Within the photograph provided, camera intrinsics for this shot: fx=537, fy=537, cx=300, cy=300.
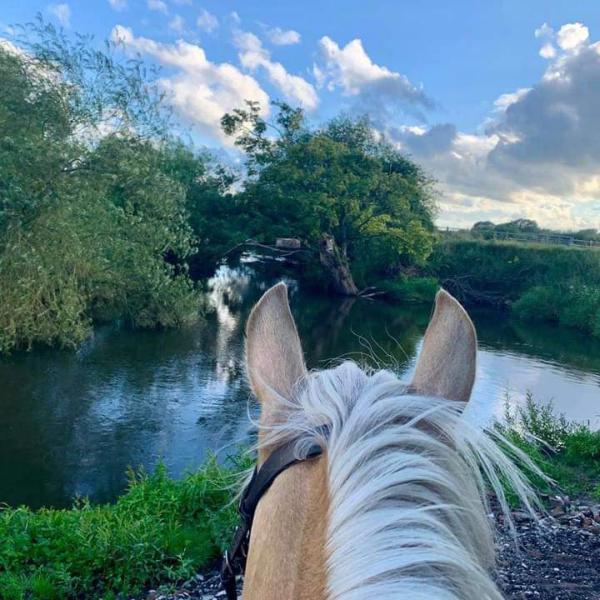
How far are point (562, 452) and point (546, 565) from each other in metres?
3.13

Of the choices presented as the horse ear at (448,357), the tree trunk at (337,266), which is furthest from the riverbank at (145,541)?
the tree trunk at (337,266)

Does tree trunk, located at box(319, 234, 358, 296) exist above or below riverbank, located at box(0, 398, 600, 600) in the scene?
above

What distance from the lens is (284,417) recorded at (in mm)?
1061

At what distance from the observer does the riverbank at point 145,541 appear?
358 centimetres

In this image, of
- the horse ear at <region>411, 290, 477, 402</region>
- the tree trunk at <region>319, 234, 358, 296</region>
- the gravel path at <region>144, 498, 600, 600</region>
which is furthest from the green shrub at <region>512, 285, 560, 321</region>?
the horse ear at <region>411, 290, 477, 402</region>

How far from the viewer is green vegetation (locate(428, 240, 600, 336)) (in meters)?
24.8

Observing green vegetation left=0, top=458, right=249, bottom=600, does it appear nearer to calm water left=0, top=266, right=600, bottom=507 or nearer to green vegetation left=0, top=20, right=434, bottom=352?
calm water left=0, top=266, right=600, bottom=507

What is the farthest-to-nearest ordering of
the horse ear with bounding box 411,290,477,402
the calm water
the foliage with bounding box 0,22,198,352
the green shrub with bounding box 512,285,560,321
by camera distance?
1. the green shrub with bounding box 512,285,560,321
2. the foliage with bounding box 0,22,198,352
3. the calm water
4. the horse ear with bounding box 411,290,477,402

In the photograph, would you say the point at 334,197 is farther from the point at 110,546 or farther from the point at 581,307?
the point at 110,546

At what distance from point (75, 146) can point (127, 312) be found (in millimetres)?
6244

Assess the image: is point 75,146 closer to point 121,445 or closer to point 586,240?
point 121,445

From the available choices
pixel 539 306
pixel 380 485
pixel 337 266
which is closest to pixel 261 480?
pixel 380 485

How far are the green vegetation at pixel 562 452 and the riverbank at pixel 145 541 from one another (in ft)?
0.45

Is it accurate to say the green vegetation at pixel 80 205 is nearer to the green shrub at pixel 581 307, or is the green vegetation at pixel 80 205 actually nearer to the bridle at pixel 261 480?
the bridle at pixel 261 480
